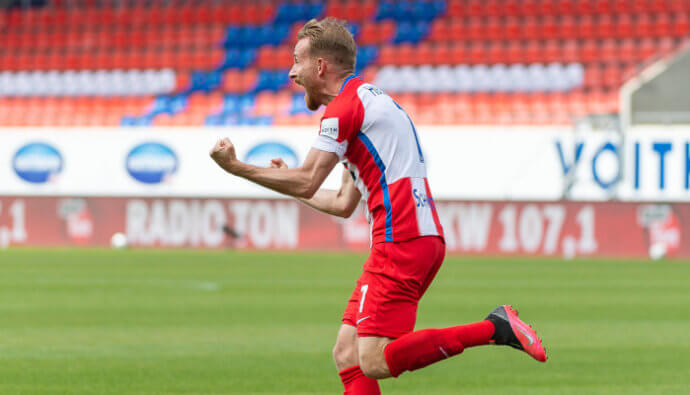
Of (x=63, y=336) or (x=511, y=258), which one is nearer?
(x=63, y=336)

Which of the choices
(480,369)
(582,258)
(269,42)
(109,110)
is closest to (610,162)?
(582,258)

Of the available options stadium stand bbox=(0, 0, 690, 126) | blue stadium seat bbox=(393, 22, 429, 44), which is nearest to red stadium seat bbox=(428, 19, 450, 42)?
stadium stand bbox=(0, 0, 690, 126)

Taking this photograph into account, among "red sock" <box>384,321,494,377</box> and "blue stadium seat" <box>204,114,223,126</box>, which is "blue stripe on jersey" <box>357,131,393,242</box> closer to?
"red sock" <box>384,321,494,377</box>

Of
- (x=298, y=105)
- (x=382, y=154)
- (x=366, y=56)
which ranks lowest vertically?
(x=382, y=154)

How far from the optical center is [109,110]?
25.1 m

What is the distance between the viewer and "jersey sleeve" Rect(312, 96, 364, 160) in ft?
14.6

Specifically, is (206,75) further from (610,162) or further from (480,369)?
(480,369)

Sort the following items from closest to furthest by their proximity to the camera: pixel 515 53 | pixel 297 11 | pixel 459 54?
1. pixel 515 53
2. pixel 459 54
3. pixel 297 11

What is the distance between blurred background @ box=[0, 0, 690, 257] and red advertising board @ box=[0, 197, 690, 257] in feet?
0.11

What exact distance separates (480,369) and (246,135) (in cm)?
1536

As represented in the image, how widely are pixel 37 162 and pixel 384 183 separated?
1980cm

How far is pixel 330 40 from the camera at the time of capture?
4.58 meters

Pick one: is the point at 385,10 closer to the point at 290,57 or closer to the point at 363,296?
the point at 290,57

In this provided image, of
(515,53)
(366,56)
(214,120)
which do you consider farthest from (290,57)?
(515,53)
